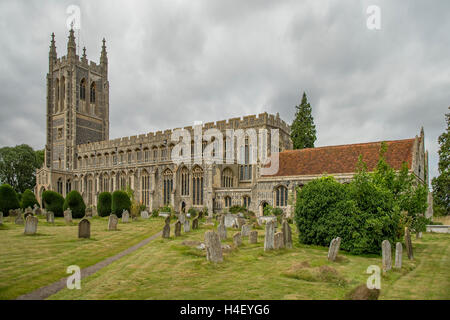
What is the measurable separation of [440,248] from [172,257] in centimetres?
1176

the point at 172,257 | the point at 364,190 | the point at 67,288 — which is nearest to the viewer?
the point at 67,288

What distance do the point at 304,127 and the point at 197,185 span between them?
13489 millimetres

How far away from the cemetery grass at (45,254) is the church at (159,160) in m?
11.5

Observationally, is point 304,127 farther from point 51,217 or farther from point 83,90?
point 83,90

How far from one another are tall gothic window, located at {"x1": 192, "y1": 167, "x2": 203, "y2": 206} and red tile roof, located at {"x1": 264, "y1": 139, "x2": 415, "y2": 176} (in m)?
10.1

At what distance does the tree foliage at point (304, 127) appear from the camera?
117 ft

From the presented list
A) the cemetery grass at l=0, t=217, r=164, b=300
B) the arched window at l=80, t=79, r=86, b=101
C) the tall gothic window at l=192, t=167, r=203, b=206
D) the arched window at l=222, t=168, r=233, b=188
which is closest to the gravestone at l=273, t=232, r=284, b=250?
the cemetery grass at l=0, t=217, r=164, b=300

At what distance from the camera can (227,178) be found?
108 feet

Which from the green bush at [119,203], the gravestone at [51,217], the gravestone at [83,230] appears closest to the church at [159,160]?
the green bush at [119,203]

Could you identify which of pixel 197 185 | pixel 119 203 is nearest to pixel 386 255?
pixel 119 203

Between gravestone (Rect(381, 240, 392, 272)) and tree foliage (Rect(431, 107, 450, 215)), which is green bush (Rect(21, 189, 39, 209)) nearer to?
gravestone (Rect(381, 240, 392, 272))

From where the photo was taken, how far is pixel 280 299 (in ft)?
21.6
